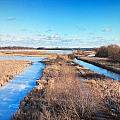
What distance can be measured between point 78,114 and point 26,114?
217cm

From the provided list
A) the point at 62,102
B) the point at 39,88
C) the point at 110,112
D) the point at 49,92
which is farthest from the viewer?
the point at 39,88

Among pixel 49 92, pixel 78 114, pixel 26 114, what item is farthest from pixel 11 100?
pixel 78 114

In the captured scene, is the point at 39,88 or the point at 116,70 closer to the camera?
the point at 39,88

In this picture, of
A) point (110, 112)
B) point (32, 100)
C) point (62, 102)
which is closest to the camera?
point (110, 112)

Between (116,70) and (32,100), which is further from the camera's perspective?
(116,70)

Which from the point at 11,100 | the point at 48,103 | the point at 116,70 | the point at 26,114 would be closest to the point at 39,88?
the point at 11,100

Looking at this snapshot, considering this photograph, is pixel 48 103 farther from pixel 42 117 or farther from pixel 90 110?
pixel 90 110

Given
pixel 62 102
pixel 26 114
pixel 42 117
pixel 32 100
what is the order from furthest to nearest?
pixel 32 100 < pixel 62 102 < pixel 26 114 < pixel 42 117

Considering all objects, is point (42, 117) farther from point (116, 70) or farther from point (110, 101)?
point (116, 70)

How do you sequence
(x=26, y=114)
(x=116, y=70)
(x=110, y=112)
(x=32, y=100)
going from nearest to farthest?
1. (x=26, y=114)
2. (x=110, y=112)
3. (x=32, y=100)
4. (x=116, y=70)

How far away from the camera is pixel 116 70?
72.9 feet

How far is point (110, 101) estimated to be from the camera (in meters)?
7.61

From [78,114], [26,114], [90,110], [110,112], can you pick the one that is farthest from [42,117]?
[110,112]

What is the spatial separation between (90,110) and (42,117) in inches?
82.8
